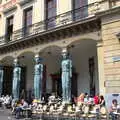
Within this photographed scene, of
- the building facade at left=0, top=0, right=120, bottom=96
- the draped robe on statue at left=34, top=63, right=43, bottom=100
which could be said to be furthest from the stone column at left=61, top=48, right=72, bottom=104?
the draped robe on statue at left=34, top=63, right=43, bottom=100

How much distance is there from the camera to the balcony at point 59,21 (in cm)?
1834

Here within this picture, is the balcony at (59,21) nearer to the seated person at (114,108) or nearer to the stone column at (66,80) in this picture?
the stone column at (66,80)

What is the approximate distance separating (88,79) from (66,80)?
3249 millimetres

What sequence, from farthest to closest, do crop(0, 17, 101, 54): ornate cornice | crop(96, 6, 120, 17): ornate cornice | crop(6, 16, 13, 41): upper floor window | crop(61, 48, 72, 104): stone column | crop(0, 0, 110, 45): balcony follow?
crop(6, 16, 13, 41): upper floor window → crop(0, 0, 110, 45): balcony → crop(61, 48, 72, 104): stone column → crop(0, 17, 101, 54): ornate cornice → crop(96, 6, 120, 17): ornate cornice

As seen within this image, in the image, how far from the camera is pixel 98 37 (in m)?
17.2

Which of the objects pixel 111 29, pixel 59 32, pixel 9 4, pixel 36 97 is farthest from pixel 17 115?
pixel 9 4

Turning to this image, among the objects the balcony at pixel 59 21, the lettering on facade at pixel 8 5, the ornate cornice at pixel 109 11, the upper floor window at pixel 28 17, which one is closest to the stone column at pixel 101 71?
the ornate cornice at pixel 109 11

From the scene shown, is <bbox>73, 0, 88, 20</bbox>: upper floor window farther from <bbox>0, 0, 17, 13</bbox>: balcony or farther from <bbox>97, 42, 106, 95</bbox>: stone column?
<bbox>0, 0, 17, 13</bbox>: balcony

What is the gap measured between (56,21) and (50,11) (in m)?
1.94

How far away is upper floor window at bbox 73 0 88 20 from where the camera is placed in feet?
61.9

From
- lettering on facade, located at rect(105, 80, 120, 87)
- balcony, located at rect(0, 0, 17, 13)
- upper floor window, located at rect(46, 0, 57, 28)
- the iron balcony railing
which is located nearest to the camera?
lettering on facade, located at rect(105, 80, 120, 87)

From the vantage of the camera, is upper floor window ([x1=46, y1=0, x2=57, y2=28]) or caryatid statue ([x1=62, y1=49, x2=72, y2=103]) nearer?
caryatid statue ([x1=62, y1=49, x2=72, y2=103])

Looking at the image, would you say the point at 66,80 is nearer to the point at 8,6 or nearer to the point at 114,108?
the point at 114,108

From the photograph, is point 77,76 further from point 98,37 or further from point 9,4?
point 9,4
